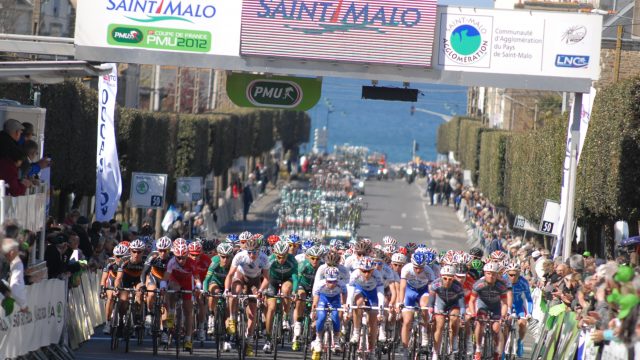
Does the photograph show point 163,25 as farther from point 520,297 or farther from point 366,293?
point 520,297

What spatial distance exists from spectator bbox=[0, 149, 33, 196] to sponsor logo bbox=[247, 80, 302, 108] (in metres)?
7.40

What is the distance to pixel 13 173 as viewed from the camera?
56.7ft

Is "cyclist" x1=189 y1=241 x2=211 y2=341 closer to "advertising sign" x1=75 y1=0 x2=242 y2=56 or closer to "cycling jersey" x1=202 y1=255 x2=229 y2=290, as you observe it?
"cycling jersey" x1=202 y1=255 x2=229 y2=290

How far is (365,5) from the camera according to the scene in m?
23.9

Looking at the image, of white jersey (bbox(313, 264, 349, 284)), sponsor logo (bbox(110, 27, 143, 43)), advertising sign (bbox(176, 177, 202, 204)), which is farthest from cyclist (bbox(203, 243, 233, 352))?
advertising sign (bbox(176, 177, 202, 204))

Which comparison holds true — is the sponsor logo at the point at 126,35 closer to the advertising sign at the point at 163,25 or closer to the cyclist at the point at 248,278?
the advertising sign at the point at 163,25

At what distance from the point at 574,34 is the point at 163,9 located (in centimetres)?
718

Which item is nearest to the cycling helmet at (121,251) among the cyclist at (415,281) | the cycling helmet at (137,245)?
the cycling helmet at (137,245)

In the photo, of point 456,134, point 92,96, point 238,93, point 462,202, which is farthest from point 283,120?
point 238,93

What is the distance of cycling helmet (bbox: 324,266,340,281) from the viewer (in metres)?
19.8

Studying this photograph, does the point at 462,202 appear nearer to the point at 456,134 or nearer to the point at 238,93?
the point at 456,134

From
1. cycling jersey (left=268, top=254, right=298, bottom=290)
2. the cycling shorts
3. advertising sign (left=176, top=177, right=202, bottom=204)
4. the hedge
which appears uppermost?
the hedge

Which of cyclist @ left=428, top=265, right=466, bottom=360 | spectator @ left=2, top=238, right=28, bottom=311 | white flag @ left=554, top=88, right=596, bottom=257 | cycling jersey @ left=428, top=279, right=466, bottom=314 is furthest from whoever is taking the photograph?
white flag @ left=554, top=88, right=596, bottom=257

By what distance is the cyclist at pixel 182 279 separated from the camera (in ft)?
67.3
